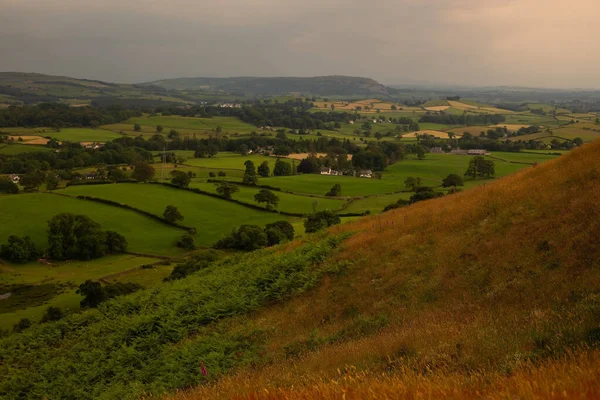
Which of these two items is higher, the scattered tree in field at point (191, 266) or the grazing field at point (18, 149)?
the grazing field at point (18, 149)

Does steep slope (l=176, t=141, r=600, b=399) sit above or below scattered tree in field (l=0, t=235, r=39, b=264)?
above

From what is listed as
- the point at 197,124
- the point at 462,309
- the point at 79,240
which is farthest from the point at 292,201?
the point at 197,124

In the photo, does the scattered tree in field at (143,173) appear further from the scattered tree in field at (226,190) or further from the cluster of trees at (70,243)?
the cluster of trees at (70,243)

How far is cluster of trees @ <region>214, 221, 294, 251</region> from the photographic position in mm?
49219

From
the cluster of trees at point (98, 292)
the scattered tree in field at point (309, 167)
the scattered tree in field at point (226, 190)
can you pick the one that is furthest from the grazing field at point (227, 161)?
the cluster of trees at point (98, 292)

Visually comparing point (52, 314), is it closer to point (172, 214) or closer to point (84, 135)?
point (172, 214)

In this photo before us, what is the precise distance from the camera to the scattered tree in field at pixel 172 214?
59.1 meters

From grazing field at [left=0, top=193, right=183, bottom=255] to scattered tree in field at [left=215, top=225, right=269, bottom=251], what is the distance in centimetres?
554

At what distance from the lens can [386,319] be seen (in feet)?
37.0

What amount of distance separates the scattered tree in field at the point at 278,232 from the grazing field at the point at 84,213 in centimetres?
1096

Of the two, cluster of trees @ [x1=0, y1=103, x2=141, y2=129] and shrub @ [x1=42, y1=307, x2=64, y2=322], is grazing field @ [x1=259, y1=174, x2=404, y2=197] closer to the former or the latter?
shrub @ [x1=42, y1=307, x2=64, y2=322]

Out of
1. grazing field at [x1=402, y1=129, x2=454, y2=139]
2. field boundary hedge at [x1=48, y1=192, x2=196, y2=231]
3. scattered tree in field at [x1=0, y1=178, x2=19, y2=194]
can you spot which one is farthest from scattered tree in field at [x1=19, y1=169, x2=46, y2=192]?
grazing field at [x1=402, y1=129, x2=454, y2=139]

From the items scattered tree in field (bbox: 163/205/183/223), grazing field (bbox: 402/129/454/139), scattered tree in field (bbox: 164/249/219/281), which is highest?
grazing field (bbox: 402/129/454/139)

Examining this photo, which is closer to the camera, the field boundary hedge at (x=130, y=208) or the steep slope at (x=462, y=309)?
the steep slope at (x=462, y=309)
